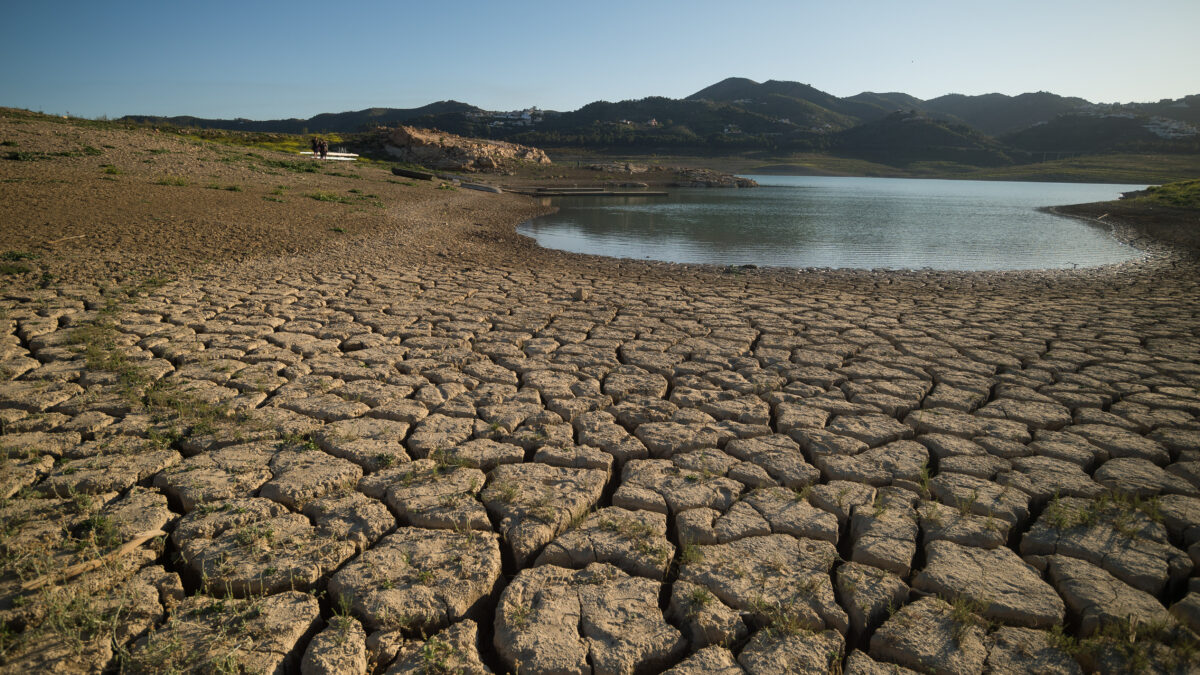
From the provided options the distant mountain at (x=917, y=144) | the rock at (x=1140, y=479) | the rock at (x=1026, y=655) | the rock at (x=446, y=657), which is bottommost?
the rock at (x=1026, y=655)

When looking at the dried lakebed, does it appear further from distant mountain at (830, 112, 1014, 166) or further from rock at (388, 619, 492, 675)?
distant mountain at (830, 112, 1014, 166)

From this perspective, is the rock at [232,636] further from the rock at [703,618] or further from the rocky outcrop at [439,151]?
the rocky outcrop at [439,151]

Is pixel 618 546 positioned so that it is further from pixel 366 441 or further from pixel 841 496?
pixel 366 441

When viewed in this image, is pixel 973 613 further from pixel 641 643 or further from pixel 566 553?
pixel 566 553

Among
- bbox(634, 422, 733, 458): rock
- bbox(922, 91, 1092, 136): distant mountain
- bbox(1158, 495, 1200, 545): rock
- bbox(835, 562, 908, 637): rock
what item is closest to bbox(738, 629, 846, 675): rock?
bbox(835, 562, 908, 637): rock

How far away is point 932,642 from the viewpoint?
1948 mm

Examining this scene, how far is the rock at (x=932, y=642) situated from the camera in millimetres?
1879

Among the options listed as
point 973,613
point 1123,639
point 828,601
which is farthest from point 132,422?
point 1123,639

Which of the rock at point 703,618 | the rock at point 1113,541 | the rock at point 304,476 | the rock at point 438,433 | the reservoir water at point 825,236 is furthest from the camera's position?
the reservoir water at point 825,236

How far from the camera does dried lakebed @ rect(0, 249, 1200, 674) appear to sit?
6.34ft

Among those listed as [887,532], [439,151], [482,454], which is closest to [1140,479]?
[887,532]

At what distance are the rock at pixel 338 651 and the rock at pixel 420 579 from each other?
6 cm

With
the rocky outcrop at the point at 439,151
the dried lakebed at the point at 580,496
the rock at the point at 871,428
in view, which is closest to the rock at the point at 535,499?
the dried lakebed at the point at 580,496

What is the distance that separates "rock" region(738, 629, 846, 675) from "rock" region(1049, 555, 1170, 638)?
2.96ft
